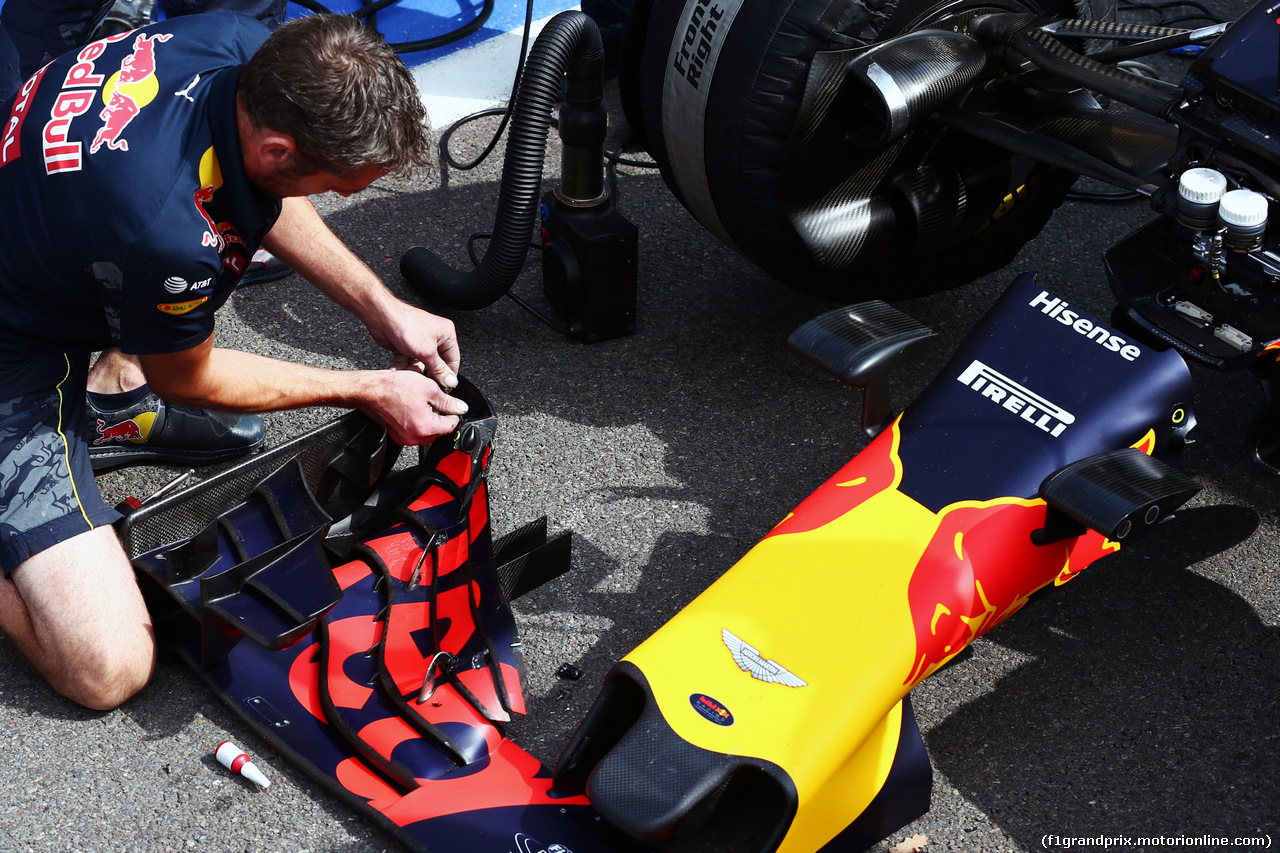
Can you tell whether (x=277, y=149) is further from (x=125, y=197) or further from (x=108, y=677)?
(x=108, y=677)

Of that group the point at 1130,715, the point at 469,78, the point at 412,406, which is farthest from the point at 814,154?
the point at 469,78

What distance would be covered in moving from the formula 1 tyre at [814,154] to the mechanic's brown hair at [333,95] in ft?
3.02

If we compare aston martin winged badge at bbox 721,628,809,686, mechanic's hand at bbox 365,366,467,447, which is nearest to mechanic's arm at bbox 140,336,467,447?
mechanic's hand at bbox 365,366,467,447

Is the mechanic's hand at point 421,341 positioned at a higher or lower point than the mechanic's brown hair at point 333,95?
lower

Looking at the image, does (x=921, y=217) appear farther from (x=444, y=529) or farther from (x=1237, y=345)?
(x=444, y=529)

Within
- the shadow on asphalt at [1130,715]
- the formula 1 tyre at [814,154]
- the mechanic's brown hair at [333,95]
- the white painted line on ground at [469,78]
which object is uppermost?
the mechanic's brown hair at [333,95]

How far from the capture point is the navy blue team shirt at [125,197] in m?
1.95

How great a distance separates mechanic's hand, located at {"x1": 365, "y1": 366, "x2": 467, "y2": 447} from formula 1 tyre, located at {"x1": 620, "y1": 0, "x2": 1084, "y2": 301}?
37.2 inches

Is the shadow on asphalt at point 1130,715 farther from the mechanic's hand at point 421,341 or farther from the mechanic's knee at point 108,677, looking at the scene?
the mechanic's knee at point 108,677

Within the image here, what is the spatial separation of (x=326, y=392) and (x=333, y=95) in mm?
640

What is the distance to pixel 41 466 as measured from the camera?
7.18 ft

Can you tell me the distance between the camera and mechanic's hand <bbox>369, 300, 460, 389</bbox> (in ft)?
7.89

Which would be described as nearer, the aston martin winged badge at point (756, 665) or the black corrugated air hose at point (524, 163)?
A: the aston martin winged badge at point (756, 665)

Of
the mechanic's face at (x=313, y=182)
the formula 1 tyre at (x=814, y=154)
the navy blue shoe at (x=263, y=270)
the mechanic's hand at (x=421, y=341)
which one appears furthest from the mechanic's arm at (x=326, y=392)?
the navy blue shoe at (x=263, y=270)
